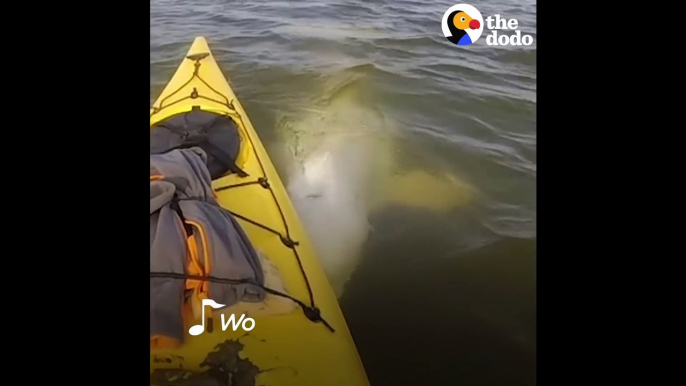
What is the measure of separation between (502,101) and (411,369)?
2.18ft

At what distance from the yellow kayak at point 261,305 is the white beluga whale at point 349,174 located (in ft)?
0.18

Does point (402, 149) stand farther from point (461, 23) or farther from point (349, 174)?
point (461, 23)

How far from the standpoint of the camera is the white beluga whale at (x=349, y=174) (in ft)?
4.19

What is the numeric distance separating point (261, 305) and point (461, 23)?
80 centimetres

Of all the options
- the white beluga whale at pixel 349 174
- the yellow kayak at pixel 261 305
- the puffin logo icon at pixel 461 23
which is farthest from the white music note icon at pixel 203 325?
the puffin logo icon at pixel 461 23

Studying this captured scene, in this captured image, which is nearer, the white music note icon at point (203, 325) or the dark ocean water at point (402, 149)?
the white music note icon at point (203, 325)

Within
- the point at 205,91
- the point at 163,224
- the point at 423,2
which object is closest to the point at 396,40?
the point at 423,2

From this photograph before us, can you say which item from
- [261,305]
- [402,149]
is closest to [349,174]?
[402,149]

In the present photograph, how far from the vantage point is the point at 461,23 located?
1320 millimetres

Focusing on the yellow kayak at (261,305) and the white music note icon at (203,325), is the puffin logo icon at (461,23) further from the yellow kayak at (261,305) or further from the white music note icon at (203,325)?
the white music note icon at (203,325)

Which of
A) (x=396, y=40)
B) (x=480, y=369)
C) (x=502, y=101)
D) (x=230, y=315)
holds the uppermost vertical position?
(x=396, y=40)

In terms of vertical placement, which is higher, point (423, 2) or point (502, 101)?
point (423, 2)

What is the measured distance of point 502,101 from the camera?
1.35 m

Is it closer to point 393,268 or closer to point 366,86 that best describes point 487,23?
point 366,86
